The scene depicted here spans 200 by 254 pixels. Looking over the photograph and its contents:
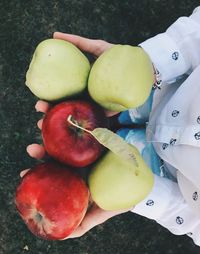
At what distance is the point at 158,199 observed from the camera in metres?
1.04

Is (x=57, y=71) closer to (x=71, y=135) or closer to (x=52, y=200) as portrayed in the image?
(x=71, y=135)

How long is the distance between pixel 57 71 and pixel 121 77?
0.11 meters

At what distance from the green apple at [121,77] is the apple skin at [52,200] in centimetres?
15

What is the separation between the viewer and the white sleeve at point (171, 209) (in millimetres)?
1039

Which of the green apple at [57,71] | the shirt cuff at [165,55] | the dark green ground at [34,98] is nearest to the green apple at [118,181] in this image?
the green apple at [57,71]

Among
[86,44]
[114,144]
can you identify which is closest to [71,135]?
[114,144]

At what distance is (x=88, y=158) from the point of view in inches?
32.2

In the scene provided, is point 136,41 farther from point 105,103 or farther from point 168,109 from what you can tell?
point 105,103

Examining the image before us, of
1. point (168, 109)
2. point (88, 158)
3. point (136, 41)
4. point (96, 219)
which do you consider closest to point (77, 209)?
point (88, 158)

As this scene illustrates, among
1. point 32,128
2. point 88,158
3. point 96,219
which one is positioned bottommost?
point 32,128

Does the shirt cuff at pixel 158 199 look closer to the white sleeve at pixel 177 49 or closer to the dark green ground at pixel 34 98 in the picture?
the white sleeve at pixel 177 49

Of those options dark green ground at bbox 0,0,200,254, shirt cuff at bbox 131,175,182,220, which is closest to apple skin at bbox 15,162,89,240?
shirt cuff at bbox 131,175,182,220

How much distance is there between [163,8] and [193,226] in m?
0.77

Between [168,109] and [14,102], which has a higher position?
[168,109]
